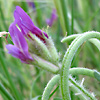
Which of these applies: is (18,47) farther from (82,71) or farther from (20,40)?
(82,71)

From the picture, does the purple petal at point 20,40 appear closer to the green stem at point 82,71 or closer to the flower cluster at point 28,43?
the flower cluster at point 28,43

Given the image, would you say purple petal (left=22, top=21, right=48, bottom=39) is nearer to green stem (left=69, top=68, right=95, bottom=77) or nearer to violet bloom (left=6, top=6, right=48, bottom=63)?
violet bloom (left=6, top=6, right=48, bottom=63)

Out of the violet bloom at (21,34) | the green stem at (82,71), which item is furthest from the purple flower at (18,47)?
the green stem at (82,71)

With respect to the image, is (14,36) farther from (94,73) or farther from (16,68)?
(16,68)

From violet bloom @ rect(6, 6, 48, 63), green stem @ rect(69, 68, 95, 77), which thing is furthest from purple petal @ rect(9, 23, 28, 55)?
green stem @ rect(69, 68, 95, 77)

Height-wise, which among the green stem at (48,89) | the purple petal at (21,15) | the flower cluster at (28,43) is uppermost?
the purple petal at (21,15)

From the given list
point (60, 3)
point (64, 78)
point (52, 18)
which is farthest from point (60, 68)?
point (52, 18)

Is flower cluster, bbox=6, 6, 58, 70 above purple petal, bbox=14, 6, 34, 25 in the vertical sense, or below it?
below
